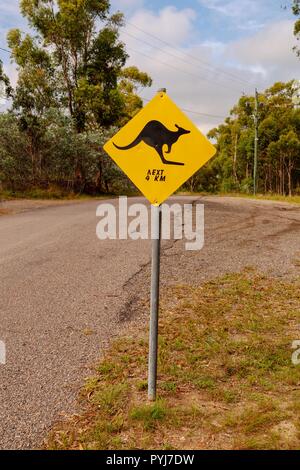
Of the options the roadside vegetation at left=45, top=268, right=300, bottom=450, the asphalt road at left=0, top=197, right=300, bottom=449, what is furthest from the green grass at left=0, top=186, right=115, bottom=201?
the roadside vegetation at left=45, top=268, right=300, bottom=450

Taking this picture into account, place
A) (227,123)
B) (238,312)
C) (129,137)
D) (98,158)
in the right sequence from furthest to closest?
(227,123), (98,158), (238,312), (129,137)

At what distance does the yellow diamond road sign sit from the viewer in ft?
9.98

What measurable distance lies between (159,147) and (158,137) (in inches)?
2.7

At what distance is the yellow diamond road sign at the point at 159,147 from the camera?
9.98 feet

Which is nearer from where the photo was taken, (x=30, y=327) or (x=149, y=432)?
(x=149, y=432)

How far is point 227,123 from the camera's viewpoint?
55.8 meters

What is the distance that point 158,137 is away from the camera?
3.03 m

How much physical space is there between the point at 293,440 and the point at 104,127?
2778cm

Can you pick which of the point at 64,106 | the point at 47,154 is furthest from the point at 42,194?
the point at 64,106

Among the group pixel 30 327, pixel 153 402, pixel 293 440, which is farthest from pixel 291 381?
pixel 30 327

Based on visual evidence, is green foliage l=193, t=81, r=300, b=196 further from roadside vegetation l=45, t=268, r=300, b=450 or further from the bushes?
roadside vegetation l=45, t=268, r=300, b=450

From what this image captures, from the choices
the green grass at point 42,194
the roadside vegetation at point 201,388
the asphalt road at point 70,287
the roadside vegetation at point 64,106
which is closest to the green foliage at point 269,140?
the roadside vegetation at point 64,106
